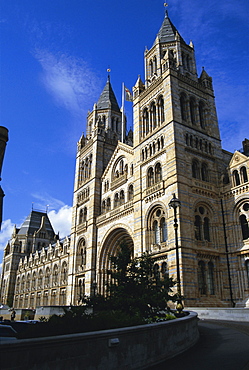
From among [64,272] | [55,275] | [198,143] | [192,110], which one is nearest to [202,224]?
[198,143]

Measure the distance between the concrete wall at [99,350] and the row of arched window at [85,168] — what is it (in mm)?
38847

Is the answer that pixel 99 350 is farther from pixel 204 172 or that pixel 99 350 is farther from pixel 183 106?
pixel 183 106

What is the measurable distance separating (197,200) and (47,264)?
45.0 meters

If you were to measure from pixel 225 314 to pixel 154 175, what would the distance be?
1514cm

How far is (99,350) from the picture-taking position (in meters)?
7.46

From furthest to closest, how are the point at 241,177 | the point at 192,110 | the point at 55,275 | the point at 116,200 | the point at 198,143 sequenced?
the point at 55,275 → the point at 116,200 → the point at 192,110 → the point at 198,143 → the point at 241,177

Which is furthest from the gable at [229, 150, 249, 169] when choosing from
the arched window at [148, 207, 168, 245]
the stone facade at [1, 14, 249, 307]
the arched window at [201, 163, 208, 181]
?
the arched window at [148, 207, 168, 245]

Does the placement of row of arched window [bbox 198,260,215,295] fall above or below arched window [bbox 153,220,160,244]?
below

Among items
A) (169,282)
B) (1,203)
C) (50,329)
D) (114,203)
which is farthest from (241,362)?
(114,203)

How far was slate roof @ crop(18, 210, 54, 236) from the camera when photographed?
90500 mm

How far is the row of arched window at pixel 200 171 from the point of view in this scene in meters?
32.0

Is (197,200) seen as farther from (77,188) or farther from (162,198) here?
(77,188)

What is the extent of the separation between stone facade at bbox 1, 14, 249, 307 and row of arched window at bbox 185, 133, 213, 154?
10 centimetres

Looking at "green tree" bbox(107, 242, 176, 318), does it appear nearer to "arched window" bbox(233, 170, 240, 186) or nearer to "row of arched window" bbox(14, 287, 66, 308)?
"arched window" bbox(233, 170, 240, 186)
